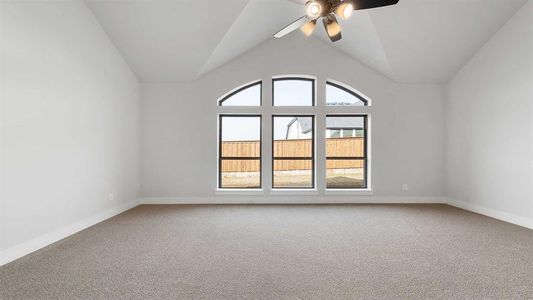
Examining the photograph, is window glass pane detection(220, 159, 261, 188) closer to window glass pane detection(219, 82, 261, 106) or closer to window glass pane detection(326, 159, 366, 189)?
window glass pane detection(219, 82, 261, 106)

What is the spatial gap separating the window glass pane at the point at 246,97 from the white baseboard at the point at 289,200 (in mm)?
1966

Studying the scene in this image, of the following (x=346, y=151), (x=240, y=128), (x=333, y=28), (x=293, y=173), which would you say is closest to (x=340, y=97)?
(x=346, y=151)

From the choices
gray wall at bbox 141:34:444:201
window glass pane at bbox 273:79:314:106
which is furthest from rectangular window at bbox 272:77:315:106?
gray wall at bbox 141:34:444:201

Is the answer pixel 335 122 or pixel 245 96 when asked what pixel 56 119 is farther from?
pixel 335 122

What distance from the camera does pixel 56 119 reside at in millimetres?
3248

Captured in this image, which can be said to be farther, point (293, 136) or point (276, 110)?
point (293, 136)

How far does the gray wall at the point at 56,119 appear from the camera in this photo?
8.75ft

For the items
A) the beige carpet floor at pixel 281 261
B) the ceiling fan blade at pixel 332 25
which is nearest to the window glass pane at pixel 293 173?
the beige carpet floor at pixel 281 261

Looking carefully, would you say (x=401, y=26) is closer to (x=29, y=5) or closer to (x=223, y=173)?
(x=223, y=173)

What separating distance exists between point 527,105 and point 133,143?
21.2ft

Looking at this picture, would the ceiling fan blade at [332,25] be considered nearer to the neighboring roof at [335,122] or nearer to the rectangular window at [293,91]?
the rectangular window at [293,91]

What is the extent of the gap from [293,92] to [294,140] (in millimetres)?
1041

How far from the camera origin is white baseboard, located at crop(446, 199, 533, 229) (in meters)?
3.90

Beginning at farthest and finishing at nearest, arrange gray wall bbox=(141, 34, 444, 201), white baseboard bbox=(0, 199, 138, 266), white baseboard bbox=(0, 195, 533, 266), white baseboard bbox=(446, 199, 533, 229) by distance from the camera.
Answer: gray wall bbox=(141, 34, 444, 201), white baseboard bbox=(0, 195, 533, 266), white baseboard bbox=(446, 199, 533, 229), white baseboard bbox=(0, 199, 138, 266)
